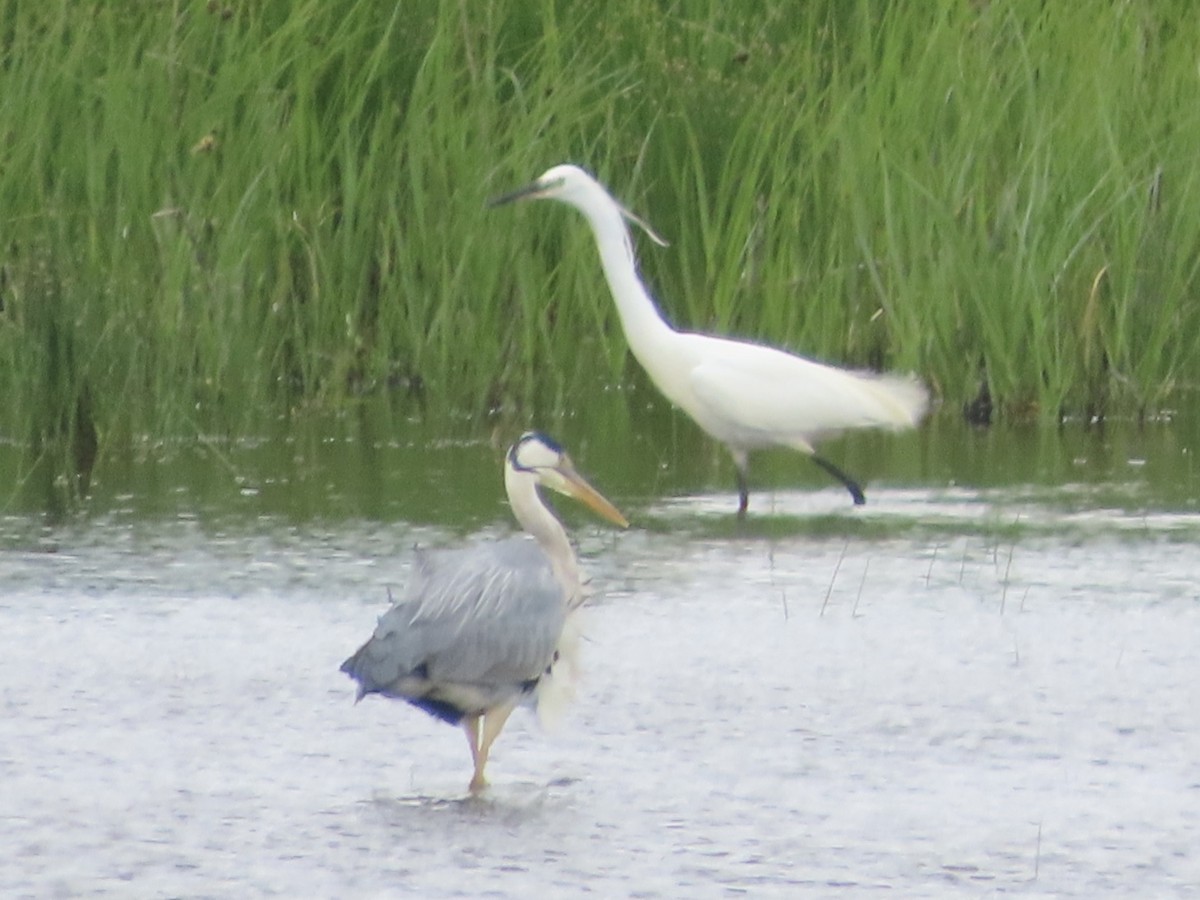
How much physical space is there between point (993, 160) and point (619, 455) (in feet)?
6.45

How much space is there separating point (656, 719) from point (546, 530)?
45cm

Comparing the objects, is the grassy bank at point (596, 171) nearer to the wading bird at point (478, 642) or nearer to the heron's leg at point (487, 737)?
the wading bird at point (478, 642)

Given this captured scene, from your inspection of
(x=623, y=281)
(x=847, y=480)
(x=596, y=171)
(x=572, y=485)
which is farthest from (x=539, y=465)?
(x=596, y=171)

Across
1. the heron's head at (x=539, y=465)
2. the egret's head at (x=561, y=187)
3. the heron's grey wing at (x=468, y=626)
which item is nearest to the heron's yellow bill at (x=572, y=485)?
the heron's head at (x=539, y=465)

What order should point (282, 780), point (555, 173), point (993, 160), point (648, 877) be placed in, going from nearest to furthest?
point (648, 877) → point (282, 780) → point (555, 173) → point (993, 160)

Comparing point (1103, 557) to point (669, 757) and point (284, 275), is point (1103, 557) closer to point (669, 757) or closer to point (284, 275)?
point (669, 757)

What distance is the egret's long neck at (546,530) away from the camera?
17.7 feet

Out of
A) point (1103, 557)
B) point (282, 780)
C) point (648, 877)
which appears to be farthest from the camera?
point (1103, 557)

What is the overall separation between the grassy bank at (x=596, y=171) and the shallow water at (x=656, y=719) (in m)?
1.69

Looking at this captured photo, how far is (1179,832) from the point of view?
14.9ft

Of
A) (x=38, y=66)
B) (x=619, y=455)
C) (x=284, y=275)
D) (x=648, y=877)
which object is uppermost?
(x=38, y=66)

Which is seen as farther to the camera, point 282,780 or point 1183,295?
point 1183,295

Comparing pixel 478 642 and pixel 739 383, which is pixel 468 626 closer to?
pixel 478 642

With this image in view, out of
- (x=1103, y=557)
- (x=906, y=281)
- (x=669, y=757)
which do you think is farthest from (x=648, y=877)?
(x=906, y=281)
